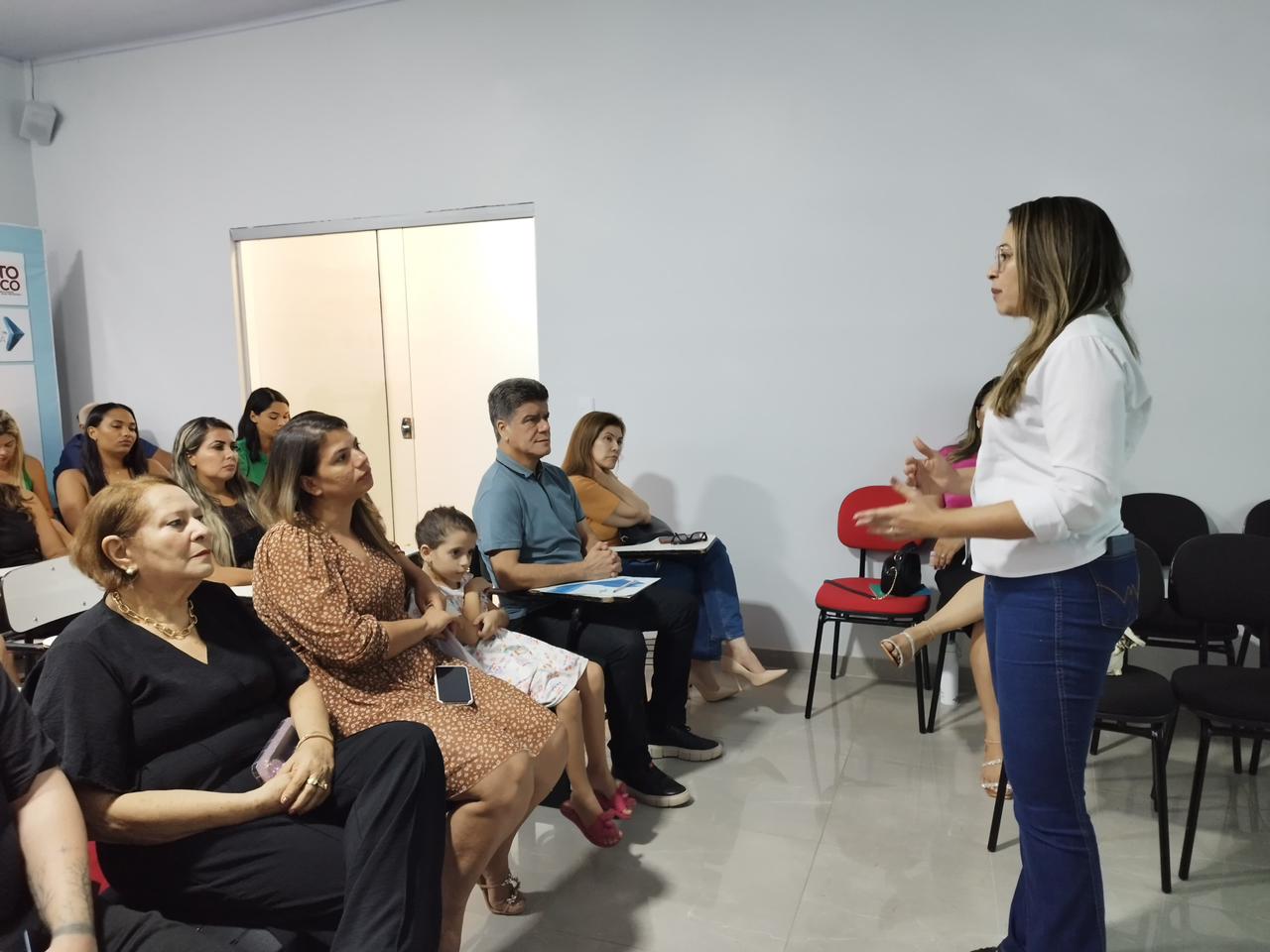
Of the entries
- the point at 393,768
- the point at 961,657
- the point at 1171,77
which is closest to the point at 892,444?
the point at 961,657

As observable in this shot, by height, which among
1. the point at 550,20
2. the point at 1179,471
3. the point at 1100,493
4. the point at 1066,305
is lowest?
the point at 1179,471

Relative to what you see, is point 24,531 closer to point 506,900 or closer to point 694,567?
point 694,567

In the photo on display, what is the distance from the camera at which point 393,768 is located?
161cm

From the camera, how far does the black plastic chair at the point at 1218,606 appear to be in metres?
2.32

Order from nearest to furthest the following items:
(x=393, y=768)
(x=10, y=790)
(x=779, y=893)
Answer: (x=10, y=790), (x=393, y=768), (x=779, y=893)

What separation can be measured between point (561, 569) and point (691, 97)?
230cm

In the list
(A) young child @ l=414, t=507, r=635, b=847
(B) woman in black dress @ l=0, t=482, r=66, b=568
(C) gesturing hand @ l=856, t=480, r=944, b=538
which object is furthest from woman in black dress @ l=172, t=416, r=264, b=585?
(C) gesturing hand @ l=856, t=480, r=944, b=538

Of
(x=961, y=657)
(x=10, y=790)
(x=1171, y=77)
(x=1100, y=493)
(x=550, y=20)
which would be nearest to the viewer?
(x=10, y=790)

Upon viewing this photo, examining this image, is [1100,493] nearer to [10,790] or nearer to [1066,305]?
[1066,305]

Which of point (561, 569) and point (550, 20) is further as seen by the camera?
point (550, 20)

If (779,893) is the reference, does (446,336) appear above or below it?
above

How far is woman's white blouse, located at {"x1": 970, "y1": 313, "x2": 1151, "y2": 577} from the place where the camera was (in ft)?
4.89

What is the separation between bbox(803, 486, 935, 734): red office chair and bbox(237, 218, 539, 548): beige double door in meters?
2.03

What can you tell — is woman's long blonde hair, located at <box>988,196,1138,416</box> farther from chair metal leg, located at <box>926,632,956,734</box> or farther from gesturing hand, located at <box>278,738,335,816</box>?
chair metal leg, located at <box>926,632,956,734</box>
